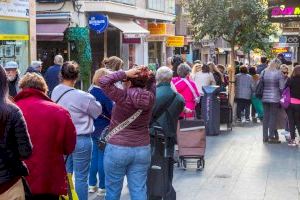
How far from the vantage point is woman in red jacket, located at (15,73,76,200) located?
4910 mm

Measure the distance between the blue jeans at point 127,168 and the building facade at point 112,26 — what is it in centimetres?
1691

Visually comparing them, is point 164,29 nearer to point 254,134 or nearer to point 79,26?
point 79,26

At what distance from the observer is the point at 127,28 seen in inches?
1056

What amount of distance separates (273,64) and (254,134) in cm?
233

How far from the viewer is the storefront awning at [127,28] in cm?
2598

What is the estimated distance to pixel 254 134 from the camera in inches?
565

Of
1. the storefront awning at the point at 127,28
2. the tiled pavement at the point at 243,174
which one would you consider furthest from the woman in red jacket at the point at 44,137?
the storefront awning at the point at 127,28

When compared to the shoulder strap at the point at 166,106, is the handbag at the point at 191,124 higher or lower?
lower

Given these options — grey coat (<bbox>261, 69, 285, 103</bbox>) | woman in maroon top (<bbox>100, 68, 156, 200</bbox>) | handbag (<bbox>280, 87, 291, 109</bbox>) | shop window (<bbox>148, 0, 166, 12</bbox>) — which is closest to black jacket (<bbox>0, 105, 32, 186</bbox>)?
woman in maroon top (<bbox>100, 68, 156, 200</bbox>)

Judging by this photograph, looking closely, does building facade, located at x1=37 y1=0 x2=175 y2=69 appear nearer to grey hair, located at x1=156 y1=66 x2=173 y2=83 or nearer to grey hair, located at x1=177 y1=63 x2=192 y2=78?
grey hair, located at x1=177 y1=63 x2=192 y2=78

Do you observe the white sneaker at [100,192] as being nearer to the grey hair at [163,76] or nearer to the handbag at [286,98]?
the grey hair at [163,76]

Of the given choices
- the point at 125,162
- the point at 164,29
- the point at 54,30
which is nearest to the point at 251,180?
the point at 125,162

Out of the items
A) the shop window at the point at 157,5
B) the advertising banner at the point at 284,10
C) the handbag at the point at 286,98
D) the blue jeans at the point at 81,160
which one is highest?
the shop window at the point at 157,5

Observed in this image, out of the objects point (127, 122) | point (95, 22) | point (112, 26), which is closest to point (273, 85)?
point (127, 122)
